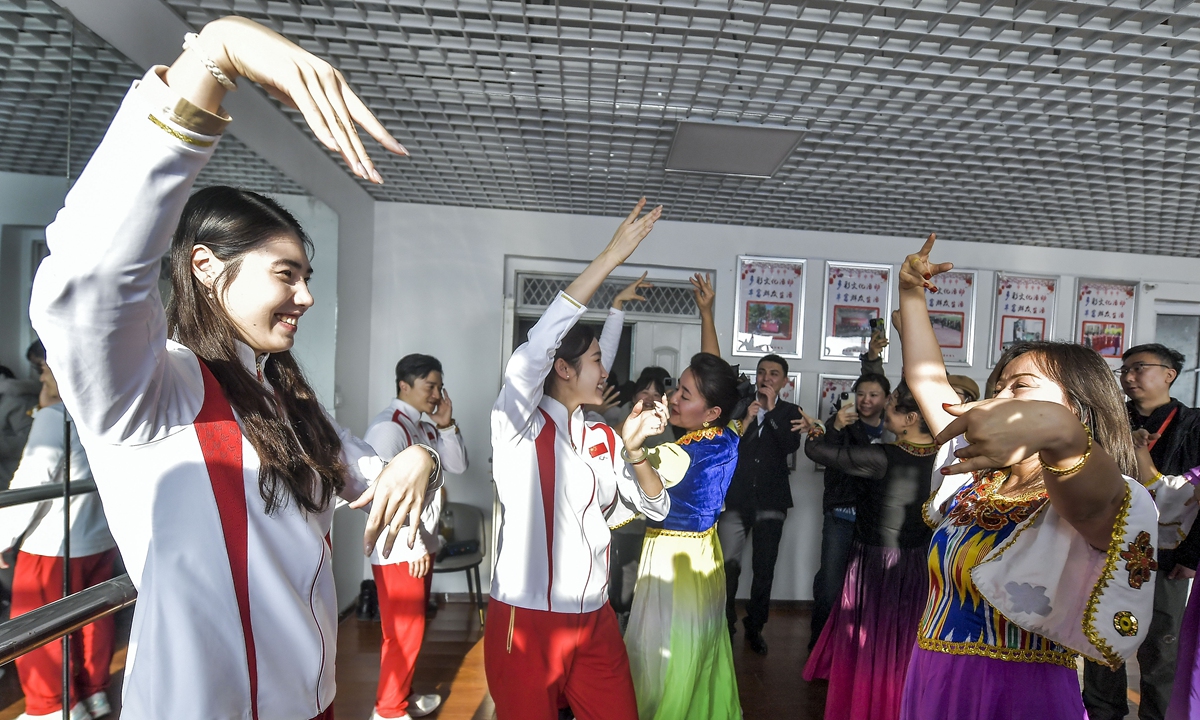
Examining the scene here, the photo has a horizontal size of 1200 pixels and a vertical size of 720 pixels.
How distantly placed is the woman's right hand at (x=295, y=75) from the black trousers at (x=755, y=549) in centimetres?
327

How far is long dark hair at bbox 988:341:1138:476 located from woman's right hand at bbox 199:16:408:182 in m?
1.30

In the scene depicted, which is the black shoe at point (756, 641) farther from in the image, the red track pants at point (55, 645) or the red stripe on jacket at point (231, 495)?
the red stripe on jacket at point (231, 495)

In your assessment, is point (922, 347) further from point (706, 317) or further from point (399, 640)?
point (399, 640)

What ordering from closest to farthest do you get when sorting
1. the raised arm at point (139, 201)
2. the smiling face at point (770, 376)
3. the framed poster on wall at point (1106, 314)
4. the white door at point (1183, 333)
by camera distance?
the raised arm at point (139, 201), the smiling face at point (770, 376), the framed poster on wall at point (1106, 314), the white door at point (1183, 333)

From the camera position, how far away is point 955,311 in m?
4.63

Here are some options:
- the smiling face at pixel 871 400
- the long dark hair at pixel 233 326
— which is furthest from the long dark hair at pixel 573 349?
the smiling face at pixel 871 400

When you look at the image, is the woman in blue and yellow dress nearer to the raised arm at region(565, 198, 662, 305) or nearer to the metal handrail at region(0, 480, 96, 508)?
the raised arm at region(565, 198, 662, 305)

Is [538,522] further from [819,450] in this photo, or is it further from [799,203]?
[799,203]

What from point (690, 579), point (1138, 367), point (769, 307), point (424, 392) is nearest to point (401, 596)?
point (424, 392)

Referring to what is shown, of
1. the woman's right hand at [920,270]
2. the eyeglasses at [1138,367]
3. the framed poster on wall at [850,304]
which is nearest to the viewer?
the woman's right hand at [920,270]

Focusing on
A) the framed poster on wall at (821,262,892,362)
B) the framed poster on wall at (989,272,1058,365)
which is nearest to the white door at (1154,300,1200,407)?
the framed poster on wall at (989,272,1058,365)

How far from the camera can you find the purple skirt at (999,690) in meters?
1.30

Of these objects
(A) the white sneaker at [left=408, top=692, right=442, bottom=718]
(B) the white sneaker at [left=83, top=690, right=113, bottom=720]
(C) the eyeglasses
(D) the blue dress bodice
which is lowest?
(A) the white sneaker at [left=408, top=692, right=442, bottom=718]

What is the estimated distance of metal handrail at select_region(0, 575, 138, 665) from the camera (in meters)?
0.93
